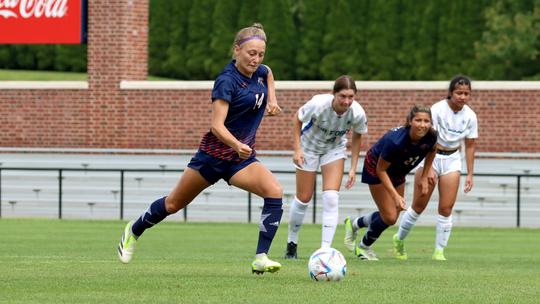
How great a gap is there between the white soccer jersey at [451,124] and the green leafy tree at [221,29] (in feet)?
101

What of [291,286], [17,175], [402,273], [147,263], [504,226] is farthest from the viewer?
[17,175]

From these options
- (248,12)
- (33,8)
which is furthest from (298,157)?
(248,12)

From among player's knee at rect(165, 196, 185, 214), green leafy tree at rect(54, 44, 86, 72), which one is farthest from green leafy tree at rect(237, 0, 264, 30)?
player's knee at rect(165, 196, 185, 214)

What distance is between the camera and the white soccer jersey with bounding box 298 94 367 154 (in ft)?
45.4

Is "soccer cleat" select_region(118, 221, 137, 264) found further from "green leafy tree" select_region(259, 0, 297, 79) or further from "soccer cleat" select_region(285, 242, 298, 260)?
"green leafy tree" select_region(259, 0, 297, 79)

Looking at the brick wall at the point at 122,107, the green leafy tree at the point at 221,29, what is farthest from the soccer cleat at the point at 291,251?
the green leafy tree at the point at 221,29

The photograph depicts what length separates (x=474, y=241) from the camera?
70.6 feet

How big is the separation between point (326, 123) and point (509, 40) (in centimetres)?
2945

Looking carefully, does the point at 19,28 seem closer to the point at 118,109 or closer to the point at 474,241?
the point at 118,109

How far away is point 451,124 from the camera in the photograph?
1498cm

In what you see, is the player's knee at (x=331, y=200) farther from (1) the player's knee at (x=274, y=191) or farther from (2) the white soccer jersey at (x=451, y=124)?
(1) the player's knee at (x=274, y=191)

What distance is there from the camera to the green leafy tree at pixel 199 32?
46.6 metres

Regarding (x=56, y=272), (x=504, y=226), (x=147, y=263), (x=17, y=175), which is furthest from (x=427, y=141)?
(x=17, y=175)

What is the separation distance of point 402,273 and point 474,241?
938cm
